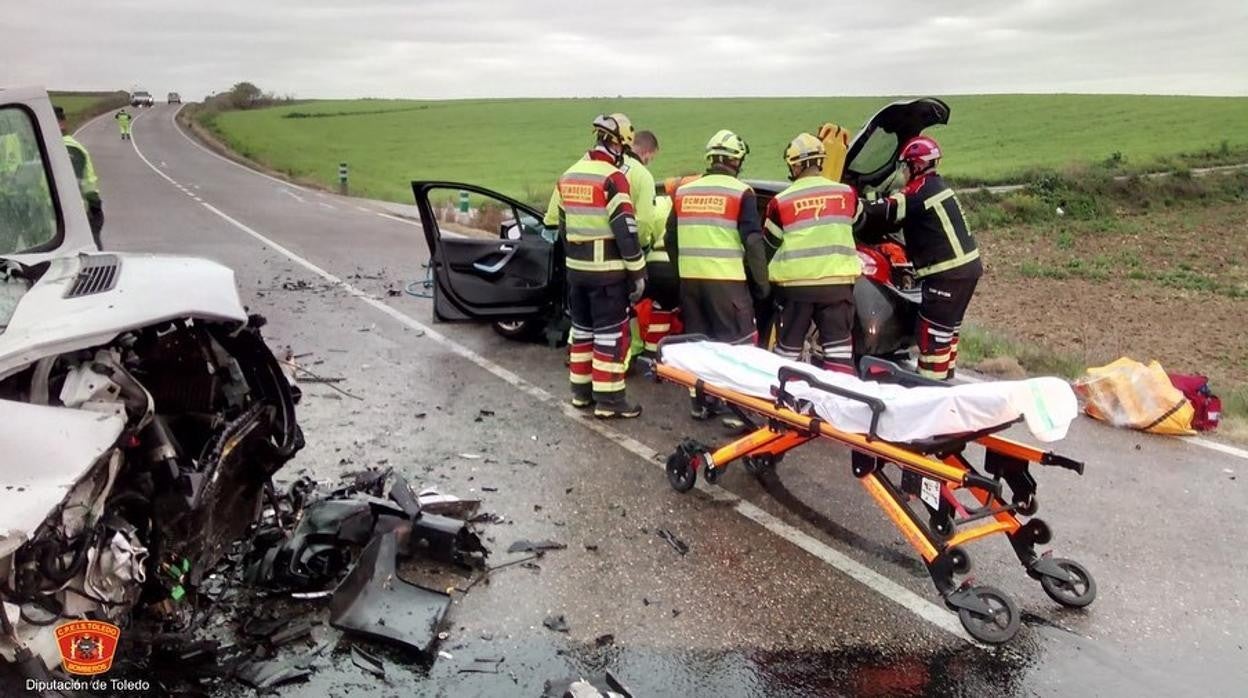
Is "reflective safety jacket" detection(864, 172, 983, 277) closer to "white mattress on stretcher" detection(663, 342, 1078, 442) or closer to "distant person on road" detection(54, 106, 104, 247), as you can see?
"white mattress on stretcher" detection(663, 342, 1078, 442)

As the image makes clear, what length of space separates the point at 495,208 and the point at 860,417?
1524 centimetres

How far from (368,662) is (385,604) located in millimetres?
268

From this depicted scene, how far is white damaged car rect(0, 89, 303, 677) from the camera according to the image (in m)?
2.56

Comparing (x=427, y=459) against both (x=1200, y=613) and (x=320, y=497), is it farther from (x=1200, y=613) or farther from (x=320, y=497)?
(x=1200, y=613)

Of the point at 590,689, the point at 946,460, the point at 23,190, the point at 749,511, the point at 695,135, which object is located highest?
the point at 23,190

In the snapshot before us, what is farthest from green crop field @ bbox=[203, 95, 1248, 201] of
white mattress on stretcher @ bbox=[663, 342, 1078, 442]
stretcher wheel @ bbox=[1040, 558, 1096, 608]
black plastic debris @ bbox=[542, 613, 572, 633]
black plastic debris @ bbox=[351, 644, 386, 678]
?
black plastic debris @ bbox=[351, 644, 386, 678]

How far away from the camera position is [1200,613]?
3932mm

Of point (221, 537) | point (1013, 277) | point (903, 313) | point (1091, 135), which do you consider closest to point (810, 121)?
point (1091, 135)

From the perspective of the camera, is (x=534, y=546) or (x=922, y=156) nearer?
(x=534, y=546)

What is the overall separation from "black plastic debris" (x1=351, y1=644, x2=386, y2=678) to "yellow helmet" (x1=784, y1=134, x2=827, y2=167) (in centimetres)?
377

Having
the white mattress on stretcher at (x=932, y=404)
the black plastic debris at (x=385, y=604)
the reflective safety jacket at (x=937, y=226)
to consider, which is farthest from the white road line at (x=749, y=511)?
the reflective safety jacket at (x=937, y=226)

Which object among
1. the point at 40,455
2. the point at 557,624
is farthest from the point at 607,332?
the point at 40,455

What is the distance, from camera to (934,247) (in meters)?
6.44

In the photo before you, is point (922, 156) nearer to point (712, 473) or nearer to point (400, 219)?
point (712, 473)
